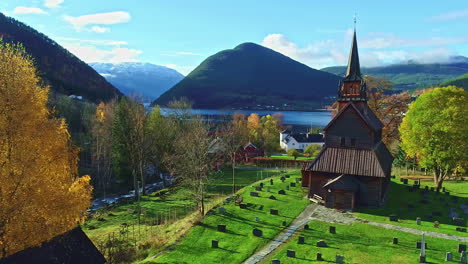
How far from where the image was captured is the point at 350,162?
→ 3319cm

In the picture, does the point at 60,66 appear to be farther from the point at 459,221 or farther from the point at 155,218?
the point at 459,221

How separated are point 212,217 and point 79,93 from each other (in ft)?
447

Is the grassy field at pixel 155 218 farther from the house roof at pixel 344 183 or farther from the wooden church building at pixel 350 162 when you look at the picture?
the house roof at pixel 344 183

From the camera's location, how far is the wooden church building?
104ft

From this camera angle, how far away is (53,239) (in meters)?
16.2

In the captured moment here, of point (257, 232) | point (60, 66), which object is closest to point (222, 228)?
point (257, 232)

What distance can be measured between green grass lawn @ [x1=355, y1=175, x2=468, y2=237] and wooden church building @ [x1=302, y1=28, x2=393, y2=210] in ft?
Answer: 4.80

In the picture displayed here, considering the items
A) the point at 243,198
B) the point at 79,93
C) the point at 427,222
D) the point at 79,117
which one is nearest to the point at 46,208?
the point at 243,198

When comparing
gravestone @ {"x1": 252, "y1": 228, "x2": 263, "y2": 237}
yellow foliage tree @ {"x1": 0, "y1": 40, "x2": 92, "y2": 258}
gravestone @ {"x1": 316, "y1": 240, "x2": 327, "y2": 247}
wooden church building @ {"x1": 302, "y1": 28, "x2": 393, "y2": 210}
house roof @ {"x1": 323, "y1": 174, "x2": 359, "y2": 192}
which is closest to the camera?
yellow foliage tree @ {"x1": 0, "y1": 40, "x2": 92, "y2": 258}

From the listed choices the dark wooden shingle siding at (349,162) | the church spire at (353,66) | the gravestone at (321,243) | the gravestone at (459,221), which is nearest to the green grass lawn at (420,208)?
the gravestone at (459,221)

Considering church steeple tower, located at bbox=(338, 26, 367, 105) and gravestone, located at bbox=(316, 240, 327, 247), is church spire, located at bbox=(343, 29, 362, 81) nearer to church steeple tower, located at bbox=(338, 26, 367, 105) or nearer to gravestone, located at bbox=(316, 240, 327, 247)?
church steeple tower, located at bbox=(338, 26, 367, 105)

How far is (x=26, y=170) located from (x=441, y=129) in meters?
37.9

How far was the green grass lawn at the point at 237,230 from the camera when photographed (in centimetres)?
2234

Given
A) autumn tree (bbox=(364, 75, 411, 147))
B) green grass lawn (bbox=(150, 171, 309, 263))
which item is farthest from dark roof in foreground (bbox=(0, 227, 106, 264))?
autumn tree (bbox=(364, 75, 411, 147))
